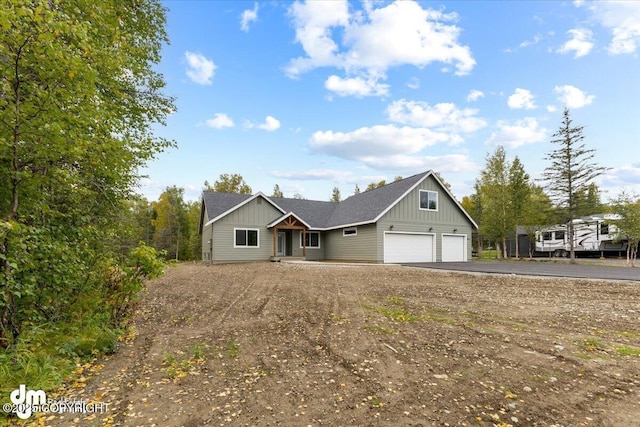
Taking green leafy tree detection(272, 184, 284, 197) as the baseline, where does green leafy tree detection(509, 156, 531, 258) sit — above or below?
below

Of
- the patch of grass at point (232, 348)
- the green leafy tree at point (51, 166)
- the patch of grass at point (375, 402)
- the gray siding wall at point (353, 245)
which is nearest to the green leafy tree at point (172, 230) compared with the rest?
the gray siding wall at point (353, 245)

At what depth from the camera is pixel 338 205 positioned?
87.6 feet

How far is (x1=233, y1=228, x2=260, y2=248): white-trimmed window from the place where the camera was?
20297mm

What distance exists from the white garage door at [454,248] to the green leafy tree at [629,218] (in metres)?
8.54

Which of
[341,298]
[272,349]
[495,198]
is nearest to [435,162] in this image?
[495,198]

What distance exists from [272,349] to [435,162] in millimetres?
38633

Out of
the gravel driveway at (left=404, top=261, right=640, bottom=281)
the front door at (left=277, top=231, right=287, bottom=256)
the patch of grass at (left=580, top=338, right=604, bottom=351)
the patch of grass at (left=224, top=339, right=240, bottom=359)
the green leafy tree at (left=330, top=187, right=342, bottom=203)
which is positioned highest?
the green leafy tree at (left=330, top=187, right=342, bottom=203)

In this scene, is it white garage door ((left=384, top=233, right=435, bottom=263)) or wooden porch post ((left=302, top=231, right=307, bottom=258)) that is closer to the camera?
white garage door ((left=384, top=233, right=435, bottom=263))

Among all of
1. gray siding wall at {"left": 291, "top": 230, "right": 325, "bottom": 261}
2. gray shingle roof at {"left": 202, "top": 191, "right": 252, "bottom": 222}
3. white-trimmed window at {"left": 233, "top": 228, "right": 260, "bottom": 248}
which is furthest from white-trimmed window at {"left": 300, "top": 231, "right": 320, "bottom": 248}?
gray shingle roof at {"left": 202, "top": 191, "right": 252, "bottom": 222}

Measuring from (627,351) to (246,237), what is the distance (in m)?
18.9

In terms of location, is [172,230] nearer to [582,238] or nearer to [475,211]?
[475,211]

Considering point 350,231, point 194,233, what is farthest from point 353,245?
point 194,233

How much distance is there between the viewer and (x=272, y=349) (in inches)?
170

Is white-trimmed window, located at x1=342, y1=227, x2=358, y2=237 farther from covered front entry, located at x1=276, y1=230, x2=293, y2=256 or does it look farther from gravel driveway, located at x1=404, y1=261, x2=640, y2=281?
gravel driveway, located at x1=404, y1=261, x2=640, y2=281
